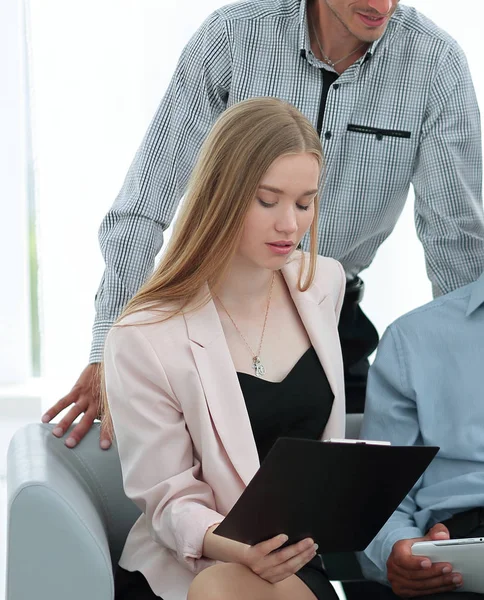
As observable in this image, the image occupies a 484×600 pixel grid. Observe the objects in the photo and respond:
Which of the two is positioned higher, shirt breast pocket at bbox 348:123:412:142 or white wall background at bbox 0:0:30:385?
shirt breast pocket at bbox 348:123:412:142

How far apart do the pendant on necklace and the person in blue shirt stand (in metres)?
0.26

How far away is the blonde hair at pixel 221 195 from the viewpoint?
166cm

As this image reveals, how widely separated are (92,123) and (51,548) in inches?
88.2

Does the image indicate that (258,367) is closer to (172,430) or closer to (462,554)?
(172,430)

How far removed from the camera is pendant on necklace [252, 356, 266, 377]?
5.80ft

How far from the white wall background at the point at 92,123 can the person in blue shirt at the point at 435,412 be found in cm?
174

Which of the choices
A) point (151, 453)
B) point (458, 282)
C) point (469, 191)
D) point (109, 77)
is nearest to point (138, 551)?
point (151, 453)

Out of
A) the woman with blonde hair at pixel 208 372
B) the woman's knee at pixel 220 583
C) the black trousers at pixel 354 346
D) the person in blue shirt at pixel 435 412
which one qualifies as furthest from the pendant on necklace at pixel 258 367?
the black trousers at pixel 354 346

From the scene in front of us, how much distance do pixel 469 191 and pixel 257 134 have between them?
27.3 inches

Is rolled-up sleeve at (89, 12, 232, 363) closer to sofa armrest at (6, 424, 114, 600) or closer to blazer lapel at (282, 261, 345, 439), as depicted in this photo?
blazer lapel at (282, 261, 345, 439)

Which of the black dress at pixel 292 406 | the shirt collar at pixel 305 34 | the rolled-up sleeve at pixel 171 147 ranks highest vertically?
the shirt collar at pixel 305 34

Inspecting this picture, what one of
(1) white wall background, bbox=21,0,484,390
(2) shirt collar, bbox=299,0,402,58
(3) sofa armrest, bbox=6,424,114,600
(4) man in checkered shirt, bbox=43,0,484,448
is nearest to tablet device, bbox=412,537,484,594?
(3) sofa armrest, bbox=6,424,114,600

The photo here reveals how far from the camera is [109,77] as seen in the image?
3480 millimetres

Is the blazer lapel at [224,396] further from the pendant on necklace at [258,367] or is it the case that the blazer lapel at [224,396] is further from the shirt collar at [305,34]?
the shirt collar at [305,34]
